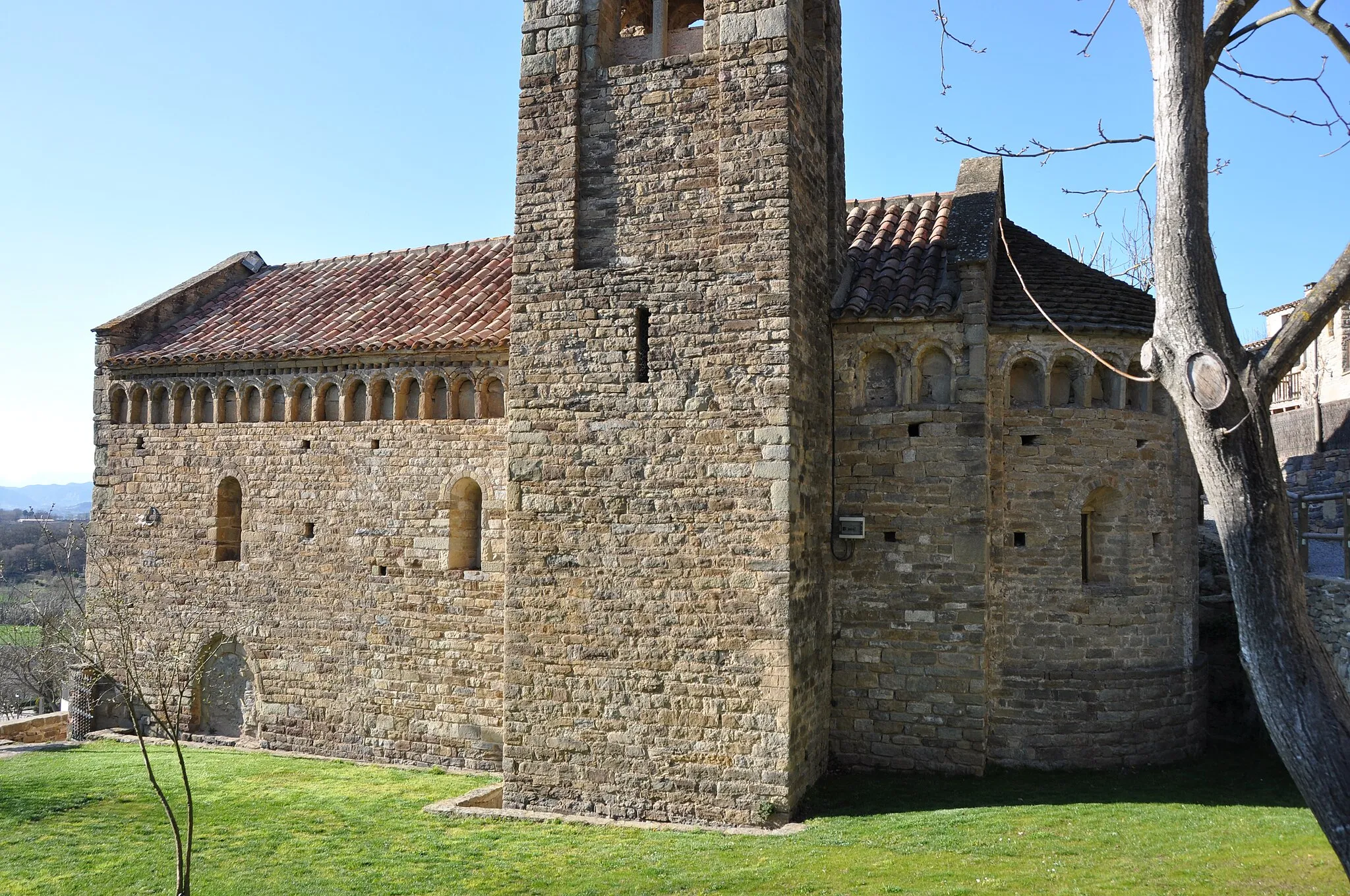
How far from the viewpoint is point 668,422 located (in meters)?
10.5

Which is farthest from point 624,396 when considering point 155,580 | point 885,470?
point 155,580

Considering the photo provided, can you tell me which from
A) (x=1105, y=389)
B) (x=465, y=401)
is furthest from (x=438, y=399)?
(x=1105, y=389)

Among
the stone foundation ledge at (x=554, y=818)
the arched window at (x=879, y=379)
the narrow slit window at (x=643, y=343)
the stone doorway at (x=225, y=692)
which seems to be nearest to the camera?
the stone foundation ledge at (x=554, y=818)

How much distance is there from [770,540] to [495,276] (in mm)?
7018

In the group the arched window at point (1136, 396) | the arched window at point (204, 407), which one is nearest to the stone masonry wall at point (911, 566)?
the arched window at point (1136, 396)

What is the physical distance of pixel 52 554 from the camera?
36.2 feet

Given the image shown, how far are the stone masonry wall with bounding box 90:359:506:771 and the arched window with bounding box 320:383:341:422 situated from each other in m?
0.16

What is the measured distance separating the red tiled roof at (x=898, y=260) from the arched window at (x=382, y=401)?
619cm

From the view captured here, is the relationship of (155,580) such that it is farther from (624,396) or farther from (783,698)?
(783,698)

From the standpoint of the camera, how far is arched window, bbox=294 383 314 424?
1400 centimetres

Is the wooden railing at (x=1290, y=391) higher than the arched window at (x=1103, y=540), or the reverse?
the wooden railing at (x=1290, y=391)

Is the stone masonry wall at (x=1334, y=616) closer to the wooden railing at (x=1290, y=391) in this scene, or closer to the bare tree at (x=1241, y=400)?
the bare tree at (x=1241, y=400)

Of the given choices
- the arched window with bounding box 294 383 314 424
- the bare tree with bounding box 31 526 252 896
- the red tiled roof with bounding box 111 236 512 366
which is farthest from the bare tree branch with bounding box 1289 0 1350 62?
the bare tree with bounding box 31 526 252 896

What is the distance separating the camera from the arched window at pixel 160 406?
48.8ft
